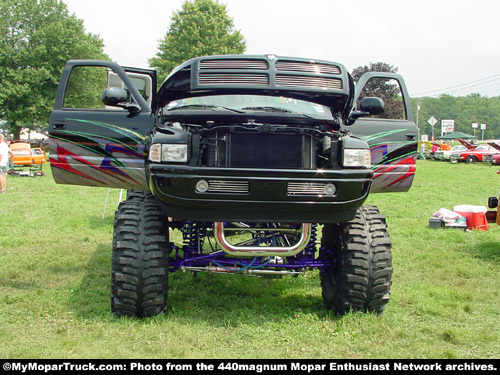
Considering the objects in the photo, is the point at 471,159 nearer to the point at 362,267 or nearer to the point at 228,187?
the point at 362,267

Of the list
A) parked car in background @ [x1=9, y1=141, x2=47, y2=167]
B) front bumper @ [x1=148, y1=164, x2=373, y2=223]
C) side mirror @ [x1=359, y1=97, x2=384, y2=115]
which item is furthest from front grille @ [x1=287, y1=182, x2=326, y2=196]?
parked car in background @ [x1=9, y1=141, x2=47, y2=167]

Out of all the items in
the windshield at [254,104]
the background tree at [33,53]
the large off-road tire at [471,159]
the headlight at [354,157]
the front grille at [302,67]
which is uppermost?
the background tree at [33,53]

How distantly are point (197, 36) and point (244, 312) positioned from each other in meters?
41.3

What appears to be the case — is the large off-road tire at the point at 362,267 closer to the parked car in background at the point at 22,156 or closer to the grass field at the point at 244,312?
the grass field at the point at 244,312

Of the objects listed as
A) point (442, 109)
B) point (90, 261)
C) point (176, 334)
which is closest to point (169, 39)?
point (90, 261)

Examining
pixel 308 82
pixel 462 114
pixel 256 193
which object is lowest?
pixel 256 193

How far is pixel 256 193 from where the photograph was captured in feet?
12.2

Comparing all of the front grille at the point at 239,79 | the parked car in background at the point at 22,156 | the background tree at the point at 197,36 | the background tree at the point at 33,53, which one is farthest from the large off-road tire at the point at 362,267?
the background tree at the point at 33,53

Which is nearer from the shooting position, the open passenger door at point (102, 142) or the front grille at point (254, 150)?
the front grille at point (254, 150)

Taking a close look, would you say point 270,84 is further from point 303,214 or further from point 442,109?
point 442,109

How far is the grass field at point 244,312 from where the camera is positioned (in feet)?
11.7

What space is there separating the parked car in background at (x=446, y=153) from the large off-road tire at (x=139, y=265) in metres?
35.9

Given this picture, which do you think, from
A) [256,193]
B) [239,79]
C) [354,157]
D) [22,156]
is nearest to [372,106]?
[354,157]

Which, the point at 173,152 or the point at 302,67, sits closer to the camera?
the point at 173,152
